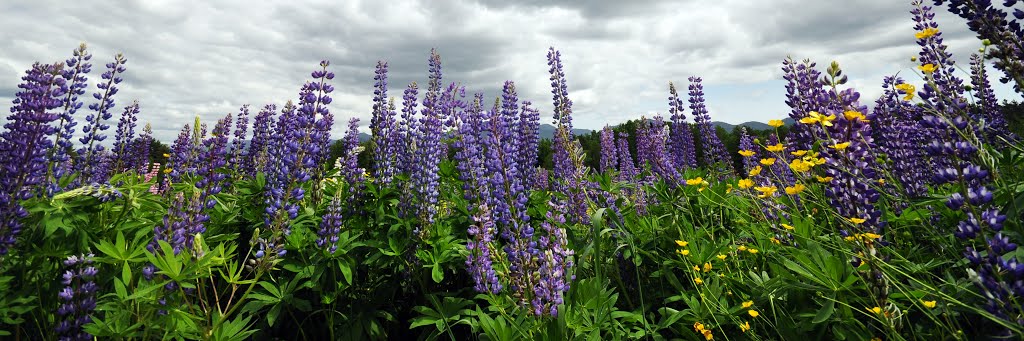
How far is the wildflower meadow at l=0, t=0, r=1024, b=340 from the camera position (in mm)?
2332

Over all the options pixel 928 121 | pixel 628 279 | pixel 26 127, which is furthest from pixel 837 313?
pixel 26 127

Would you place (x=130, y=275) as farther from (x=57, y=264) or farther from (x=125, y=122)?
(x=125, y=122)

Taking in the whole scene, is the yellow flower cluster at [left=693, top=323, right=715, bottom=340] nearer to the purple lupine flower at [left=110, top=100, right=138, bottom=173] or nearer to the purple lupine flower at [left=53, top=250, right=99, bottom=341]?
the purple lupine flower at [left=53, top=250, right=99, bottom=341]

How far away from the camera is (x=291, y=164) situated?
3.06 meters

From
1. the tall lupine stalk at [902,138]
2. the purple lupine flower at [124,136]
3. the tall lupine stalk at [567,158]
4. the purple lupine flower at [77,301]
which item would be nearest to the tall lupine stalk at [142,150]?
the purple lupine flower at [124,136]

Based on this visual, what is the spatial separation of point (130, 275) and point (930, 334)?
3.77 meters

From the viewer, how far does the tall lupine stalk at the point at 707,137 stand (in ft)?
24.1

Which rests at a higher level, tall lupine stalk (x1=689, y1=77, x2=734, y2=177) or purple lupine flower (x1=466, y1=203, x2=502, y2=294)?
tall lupine stalk (x1=689, y1=77, x2=734, y2=177)

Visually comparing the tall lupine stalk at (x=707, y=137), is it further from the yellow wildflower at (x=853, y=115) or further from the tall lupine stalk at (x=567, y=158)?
the yellow wildflower at (x=853, y=115)

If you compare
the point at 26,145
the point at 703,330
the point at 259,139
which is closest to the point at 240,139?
the point at 259,139

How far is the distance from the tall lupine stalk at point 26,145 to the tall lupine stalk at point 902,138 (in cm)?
552

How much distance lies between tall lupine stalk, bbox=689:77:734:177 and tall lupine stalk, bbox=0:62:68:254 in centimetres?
676

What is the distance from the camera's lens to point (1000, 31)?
2.45 metres

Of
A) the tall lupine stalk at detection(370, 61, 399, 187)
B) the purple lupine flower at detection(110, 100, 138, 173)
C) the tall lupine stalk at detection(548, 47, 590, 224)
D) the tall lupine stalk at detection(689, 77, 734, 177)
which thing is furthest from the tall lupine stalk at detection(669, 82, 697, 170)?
the purple lupine flower at detection(110, 100, 138, 173)
